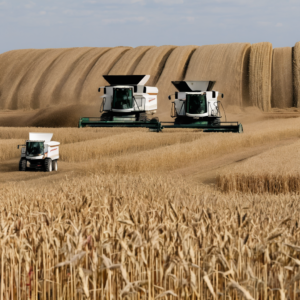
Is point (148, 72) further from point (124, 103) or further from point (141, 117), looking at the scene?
point (124, 103)

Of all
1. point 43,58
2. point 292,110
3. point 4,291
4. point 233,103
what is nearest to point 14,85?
point 43,58

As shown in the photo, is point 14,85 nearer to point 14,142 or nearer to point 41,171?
point 14,142

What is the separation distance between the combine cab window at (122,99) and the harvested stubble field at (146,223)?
2.68 m

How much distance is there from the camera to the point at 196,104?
2477 centimetres

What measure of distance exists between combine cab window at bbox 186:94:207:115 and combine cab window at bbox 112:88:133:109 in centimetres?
336

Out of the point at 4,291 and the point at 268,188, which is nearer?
the point at 4,291

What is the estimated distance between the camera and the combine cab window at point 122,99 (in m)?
26.0

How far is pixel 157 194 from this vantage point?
8.10 m

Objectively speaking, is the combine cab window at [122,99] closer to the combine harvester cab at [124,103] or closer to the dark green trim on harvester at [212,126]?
the combine harvester cab at [124,103]

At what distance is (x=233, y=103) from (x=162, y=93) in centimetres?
613

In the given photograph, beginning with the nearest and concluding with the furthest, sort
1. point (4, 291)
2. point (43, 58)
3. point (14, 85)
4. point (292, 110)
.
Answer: point (4, 291), point (292, 110), point (14, 85), point (43, 58)

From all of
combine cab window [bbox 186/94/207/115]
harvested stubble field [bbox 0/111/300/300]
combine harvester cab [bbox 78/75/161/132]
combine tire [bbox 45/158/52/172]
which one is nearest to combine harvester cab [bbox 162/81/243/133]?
combine cab window [bbox 186/94/207/115]

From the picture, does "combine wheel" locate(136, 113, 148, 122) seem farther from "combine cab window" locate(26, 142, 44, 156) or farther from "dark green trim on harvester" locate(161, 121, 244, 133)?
"combine cab window" locate(26, 142, 44, 156)

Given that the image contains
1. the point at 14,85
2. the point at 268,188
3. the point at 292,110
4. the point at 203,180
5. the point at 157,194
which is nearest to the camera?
the point at 157,194
